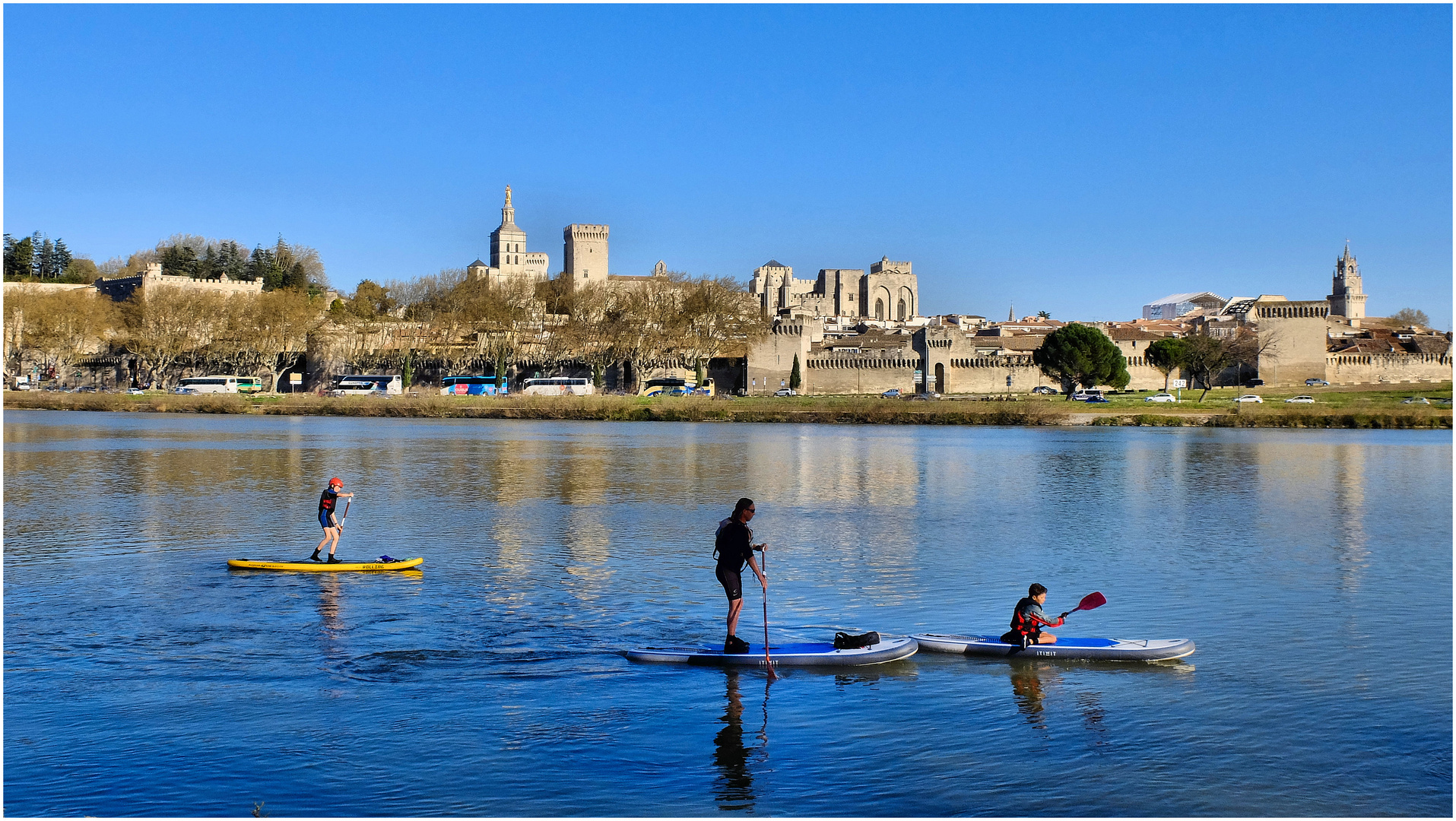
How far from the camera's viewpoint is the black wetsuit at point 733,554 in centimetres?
1173

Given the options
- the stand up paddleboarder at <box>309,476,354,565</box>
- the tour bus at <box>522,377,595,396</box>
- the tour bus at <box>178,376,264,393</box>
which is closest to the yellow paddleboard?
the stand up paddleboarder at <box>309,476,354,565</box>

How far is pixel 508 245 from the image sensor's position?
186m

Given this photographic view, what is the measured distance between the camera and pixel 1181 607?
14891 mm

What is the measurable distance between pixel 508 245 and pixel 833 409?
12260 cm

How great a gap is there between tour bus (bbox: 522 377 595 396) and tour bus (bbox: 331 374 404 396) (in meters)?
8.83

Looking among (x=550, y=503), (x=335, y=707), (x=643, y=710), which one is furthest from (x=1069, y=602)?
(x=550, y=503)

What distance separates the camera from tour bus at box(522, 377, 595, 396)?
281ft

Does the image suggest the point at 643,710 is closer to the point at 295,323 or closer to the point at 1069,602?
the point at 1069,602

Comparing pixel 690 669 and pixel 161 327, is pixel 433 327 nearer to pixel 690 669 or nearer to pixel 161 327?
pixel 161 327

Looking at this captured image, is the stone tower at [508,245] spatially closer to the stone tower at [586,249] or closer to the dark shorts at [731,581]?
the stone tower at [586,249]

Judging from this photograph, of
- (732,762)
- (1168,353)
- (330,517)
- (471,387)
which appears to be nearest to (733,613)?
(732,762)

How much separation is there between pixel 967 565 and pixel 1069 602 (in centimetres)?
274

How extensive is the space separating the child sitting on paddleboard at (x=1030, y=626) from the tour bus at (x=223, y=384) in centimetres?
8084

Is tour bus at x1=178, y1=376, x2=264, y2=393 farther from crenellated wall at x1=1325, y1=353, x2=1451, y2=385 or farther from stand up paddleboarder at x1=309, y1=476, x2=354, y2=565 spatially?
crenellated wall at x1=1325, y1=353, x2=1451, y2=385
